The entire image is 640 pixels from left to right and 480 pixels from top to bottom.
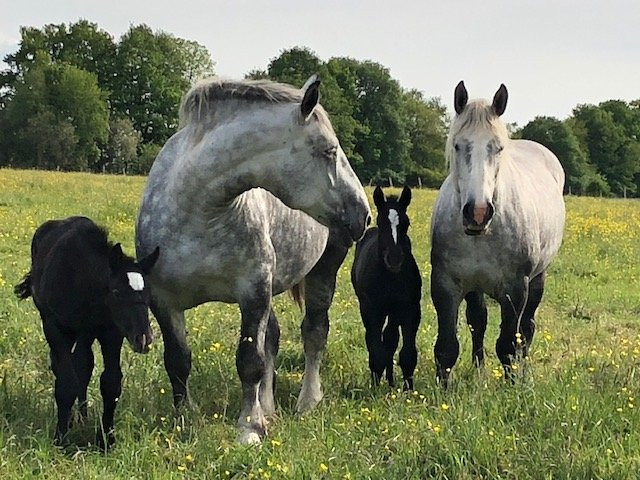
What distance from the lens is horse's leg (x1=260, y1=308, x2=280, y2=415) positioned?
4832 mm

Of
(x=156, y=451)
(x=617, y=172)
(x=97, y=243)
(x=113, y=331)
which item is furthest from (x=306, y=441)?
(x=617, y=172)

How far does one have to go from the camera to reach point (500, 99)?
465cm

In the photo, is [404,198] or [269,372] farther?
[404,198]

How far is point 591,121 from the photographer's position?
66.0 metres

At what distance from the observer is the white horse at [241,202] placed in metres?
3.83

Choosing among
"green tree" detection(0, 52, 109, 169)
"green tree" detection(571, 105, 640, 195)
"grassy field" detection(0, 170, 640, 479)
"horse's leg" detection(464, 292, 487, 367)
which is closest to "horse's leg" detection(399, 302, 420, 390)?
"grassy field" detection(0, 170, 640, 479)

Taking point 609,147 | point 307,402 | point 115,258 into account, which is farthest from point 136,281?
point 609,147

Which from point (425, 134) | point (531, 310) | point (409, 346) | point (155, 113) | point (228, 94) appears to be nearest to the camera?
point (228, 94)

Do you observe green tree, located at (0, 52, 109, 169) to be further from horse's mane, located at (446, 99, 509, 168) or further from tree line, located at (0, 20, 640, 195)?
horse's mane, located at (446, 99, 509, 168)

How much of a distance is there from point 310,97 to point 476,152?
1224mm

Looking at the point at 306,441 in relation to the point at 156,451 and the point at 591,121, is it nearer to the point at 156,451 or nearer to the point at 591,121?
the point at 156,451

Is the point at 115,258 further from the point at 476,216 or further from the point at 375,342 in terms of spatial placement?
the point at 375,342

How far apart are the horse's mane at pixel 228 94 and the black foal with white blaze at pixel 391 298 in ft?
4.27

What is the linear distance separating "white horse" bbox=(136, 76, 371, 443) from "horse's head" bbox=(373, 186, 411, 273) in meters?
0.68
